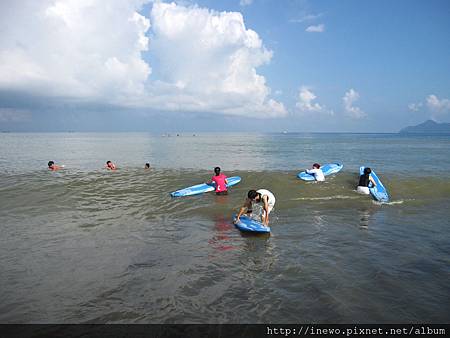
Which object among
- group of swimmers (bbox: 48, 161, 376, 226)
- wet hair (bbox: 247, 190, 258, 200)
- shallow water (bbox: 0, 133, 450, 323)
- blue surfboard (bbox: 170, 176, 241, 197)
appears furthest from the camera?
blue surfboard (bbox: 170, 176, 241, 197)

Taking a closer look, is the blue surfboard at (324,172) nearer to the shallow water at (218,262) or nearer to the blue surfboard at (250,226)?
the shallow water at (218,262)

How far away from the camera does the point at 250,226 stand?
9945 millimetres

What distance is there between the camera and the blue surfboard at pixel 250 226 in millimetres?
9703

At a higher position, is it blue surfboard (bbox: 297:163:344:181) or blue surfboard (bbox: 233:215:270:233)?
blue surfboard (bbox: 297:163:344:181)

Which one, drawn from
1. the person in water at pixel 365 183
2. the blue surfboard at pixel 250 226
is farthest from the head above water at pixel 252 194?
the person in water at pixel 365 183

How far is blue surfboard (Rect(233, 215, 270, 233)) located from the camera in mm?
9703

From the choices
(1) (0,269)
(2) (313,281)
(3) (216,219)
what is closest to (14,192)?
(1) (0,269)

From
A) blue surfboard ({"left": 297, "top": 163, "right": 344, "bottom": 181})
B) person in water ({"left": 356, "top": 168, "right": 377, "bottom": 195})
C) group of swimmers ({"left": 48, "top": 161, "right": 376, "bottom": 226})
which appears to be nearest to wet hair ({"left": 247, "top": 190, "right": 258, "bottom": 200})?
group of swimmers ({"left": 48, "top": 161, "right": 376, "bottom": 226})

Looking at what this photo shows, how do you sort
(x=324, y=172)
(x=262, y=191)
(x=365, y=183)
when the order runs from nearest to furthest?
(x=262, y=191), (x=365, y=183), (x=324, y=172)

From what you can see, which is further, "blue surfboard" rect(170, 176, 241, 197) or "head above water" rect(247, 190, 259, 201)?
"blue surfboard" rect(170, 176, 241, 197)

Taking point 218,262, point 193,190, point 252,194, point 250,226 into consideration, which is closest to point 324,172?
point 193,190

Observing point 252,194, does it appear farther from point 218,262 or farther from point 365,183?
point 365,183

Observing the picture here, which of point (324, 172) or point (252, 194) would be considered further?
point (324, 172)

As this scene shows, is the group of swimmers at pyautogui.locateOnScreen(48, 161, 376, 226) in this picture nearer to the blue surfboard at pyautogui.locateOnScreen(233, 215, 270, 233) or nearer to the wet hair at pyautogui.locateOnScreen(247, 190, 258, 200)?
the wet hair at pyautogui.locateOnScreen(247, 190, 258, 200)
